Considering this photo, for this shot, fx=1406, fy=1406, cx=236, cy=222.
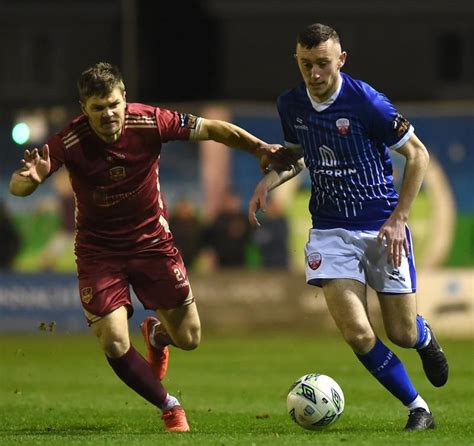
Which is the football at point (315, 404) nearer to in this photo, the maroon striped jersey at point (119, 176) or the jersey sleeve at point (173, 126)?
the maroon striped jersey at point (119, 176)

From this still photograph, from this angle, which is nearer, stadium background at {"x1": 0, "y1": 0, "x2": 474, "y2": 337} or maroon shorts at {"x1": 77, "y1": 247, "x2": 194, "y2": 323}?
maroon shorts at {"x1": 77, "y1": 247, "x2": 194, "y2": 323}

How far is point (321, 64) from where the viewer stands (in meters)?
8.72

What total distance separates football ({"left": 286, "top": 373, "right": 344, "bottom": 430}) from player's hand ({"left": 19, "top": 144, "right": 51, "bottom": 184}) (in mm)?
2092

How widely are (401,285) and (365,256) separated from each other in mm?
296

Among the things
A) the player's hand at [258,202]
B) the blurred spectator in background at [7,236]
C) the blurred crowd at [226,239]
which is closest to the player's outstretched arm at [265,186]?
the player's hand at [258,202]

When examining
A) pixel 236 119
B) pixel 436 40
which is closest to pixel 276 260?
pixel 236 119

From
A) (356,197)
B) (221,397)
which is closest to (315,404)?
(356,197)

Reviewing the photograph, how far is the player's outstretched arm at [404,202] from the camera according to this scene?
28.1 ft

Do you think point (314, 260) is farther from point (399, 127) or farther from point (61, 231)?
point (61, 231)

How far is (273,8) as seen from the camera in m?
45.5

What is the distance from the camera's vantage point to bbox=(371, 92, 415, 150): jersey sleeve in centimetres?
875

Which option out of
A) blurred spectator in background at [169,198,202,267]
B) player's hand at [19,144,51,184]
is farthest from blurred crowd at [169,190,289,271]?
player's hand at [19,144,51,184]

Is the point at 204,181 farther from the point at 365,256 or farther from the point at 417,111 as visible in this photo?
the point at 365,256

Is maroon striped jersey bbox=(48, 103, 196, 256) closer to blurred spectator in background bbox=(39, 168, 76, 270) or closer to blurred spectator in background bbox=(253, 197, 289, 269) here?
blurred spectator in background bbox=(253, 197, 289, 269)
